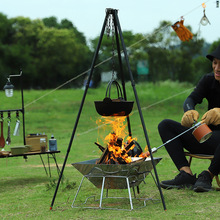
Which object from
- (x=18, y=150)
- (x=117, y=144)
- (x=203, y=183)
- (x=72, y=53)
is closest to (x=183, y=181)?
(x=203, y=183)

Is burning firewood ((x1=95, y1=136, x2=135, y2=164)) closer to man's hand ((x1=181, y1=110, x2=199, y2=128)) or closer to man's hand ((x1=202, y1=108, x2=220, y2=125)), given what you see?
man's hand ((x1=181, y1=110, x2=199, y2=128))

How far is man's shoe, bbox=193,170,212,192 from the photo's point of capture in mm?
3551

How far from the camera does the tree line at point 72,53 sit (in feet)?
45.8

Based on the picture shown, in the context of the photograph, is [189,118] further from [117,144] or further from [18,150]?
[18,150]

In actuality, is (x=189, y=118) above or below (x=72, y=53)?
below

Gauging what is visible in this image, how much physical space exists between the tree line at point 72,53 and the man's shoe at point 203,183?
15.5 ft

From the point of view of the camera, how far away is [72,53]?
20.6m

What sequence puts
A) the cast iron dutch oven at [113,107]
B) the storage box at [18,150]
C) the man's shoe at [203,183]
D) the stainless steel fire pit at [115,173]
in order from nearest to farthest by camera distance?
1. the stainless steel fire pit at [115,173]
2. the cast iron dutch oven at [113,107]
3. the man's shoe at [203,183]
4. the storage box at [18,150]

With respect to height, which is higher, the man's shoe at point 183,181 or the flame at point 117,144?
the flame at point 117,144

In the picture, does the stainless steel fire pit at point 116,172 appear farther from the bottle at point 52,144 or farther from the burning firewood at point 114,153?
the bottle at point 52,144

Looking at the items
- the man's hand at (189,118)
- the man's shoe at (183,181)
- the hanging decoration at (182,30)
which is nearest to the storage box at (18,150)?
the man's shoe at (183,181)

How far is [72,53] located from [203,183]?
57.5ft

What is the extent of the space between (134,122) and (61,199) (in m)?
8.96

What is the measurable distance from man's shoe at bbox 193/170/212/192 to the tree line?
4712 millimetres
